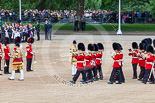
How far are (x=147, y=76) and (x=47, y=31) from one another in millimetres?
27910

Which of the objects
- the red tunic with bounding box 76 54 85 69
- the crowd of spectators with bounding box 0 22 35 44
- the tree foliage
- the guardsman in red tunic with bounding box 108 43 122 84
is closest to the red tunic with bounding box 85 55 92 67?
the red tunic with bounding box 76 54 85 69

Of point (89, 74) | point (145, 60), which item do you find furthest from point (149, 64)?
point (89, 74)

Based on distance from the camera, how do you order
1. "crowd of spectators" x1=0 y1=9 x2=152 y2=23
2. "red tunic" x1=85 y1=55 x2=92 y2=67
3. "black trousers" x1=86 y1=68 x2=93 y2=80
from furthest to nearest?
"crowd of spectators" x1=0 y1=9 x2=152 y2=23 → "black trousers" x1=86 y1=68 x2=93 y2=80 → "red tunic" x1=85 y1=55 x2=92 y2=67

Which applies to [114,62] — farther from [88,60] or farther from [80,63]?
[80,63]

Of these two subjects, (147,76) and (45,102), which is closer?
(45,102)

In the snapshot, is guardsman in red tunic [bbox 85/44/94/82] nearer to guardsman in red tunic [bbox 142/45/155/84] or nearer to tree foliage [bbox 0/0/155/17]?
guardsman in red tunic [bbox 142/45/155/84]

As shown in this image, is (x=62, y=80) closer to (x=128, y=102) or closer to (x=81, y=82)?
(x=81, y=82)

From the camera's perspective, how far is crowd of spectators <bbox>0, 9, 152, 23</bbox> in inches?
2760

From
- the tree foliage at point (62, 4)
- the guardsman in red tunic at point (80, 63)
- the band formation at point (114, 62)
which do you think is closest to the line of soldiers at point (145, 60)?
the band formation at point (114, 62)

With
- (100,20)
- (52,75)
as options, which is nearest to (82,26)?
(100,20)

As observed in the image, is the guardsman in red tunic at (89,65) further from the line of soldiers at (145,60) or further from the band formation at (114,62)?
the line of soldiers at (145,60)

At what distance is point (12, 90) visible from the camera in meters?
23.1

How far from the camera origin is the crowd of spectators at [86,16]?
230 feet

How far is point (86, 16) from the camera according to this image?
238 feet
